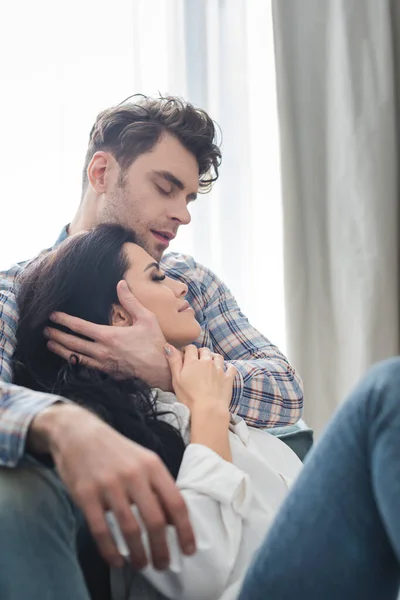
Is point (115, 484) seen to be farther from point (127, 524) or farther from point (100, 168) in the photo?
point (100, 168)

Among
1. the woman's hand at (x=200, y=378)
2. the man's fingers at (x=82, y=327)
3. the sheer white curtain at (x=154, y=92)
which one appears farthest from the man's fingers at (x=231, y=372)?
the sheer white curtain at (x=154, y=92)

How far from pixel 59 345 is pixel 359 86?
173 centimetres

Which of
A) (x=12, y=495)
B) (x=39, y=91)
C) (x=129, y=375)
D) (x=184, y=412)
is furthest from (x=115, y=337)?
(x=39, y=91)

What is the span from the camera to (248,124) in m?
2.53

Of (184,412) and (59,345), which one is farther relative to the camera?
(59,345)

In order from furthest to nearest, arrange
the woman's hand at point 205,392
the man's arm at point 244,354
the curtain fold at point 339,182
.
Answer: the curtain fold at point 339,182, the man's arm at point 244,354, the woman's hand at point 205,392

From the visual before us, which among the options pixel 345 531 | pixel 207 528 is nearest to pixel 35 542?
pixel 207 528

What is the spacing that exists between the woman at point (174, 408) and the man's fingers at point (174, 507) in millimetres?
146

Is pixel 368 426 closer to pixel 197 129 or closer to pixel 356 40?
pixel 197 129

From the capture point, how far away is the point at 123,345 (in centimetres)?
125

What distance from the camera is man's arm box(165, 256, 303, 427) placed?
1427 millimetres

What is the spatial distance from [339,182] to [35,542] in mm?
1996

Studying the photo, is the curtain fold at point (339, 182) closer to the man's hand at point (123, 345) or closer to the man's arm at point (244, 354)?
the man's arm at point (244, 354)

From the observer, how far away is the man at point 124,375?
29.1 inches
